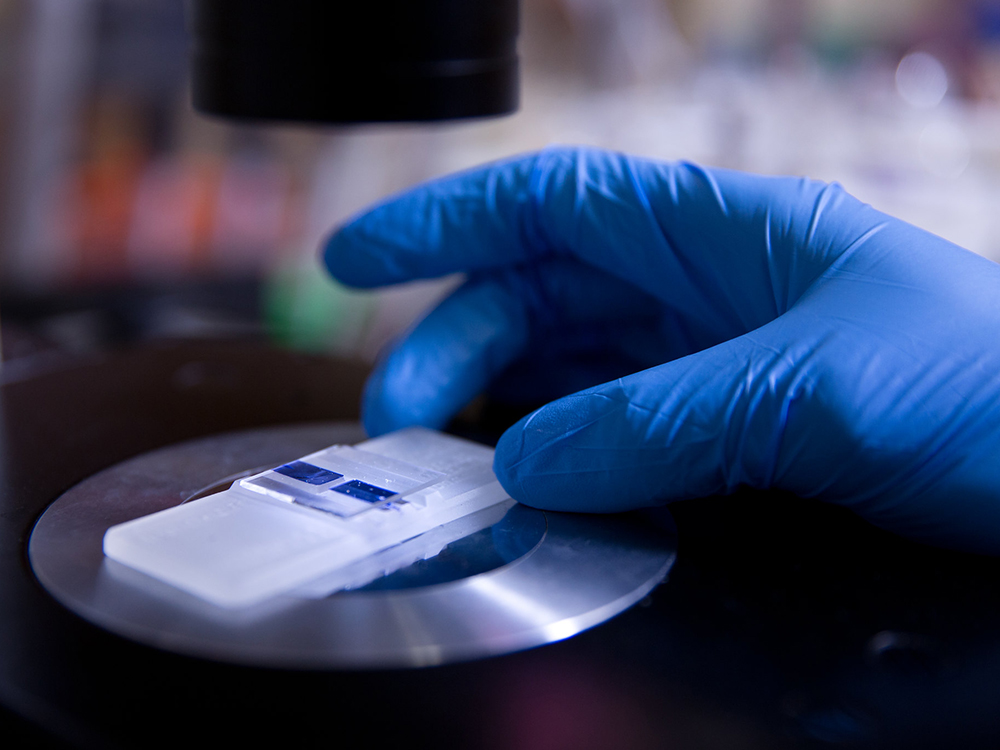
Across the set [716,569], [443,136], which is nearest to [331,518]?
[716,569]

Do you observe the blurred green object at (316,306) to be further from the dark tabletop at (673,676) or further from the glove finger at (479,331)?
the dark tabletop at (673,676)

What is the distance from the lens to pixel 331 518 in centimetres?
63

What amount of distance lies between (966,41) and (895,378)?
2298 mm

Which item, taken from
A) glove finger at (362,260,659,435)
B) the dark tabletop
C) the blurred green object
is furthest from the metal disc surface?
the blurred green object

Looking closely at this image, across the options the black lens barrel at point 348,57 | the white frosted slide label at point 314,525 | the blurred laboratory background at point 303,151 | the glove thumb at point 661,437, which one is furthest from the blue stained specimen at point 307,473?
the blurred laboratory background at point 303,151

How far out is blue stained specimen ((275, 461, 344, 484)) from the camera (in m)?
0.69

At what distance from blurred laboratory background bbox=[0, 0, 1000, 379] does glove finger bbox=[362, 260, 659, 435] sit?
2.50 ft

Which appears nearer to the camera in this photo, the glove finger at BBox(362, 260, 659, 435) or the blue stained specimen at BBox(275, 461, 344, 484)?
the blue stained specimen at BBox(275, 461, 344, 484)

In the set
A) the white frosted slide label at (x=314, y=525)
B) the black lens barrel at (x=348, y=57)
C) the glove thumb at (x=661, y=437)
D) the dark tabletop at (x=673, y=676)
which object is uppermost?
the black lens barrel at (x=348, y=57)

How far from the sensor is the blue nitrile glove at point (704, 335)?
2.15 feet

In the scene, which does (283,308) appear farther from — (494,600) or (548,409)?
(494,600)

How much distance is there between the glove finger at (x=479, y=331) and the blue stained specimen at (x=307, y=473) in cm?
18

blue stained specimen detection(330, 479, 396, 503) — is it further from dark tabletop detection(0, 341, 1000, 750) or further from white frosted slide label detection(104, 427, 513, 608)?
dark tabletop detection(0, 341, 1000, 750)

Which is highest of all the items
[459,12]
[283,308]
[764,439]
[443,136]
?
[459,12]
